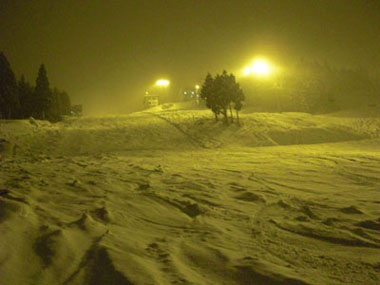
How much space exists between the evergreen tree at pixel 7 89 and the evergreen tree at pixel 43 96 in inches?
124

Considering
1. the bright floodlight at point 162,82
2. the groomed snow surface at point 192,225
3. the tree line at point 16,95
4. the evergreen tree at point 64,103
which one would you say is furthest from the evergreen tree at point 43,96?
the bright floodlight at point 162,82

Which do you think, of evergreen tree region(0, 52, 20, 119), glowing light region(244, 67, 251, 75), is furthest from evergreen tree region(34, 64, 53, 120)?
glowing light region(244, 67, 251, 75)

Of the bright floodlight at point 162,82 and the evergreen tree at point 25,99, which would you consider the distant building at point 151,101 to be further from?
the evergreen tree at point 25,99

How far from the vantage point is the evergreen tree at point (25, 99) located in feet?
135

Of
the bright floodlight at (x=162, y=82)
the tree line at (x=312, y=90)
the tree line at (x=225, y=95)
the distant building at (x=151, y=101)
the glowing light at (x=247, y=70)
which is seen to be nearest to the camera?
the tree line at (x=225, y=95)

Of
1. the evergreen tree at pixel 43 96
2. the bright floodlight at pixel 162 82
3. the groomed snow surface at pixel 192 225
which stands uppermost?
the bright floodlight at pixel 162 82

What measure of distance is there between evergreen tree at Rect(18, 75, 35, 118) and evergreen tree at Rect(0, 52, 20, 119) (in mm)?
2890

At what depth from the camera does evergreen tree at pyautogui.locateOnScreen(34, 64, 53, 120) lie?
3659 cm

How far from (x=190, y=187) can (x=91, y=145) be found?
12.1 metres

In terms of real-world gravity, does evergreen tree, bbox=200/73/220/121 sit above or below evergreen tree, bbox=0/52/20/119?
below

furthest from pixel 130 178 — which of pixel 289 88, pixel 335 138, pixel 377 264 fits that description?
A: pixel 289 88

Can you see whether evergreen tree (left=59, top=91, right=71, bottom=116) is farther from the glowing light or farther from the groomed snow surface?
the groomed snow surface

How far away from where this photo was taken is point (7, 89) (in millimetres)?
36469

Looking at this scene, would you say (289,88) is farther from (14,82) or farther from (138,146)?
(14,82)
